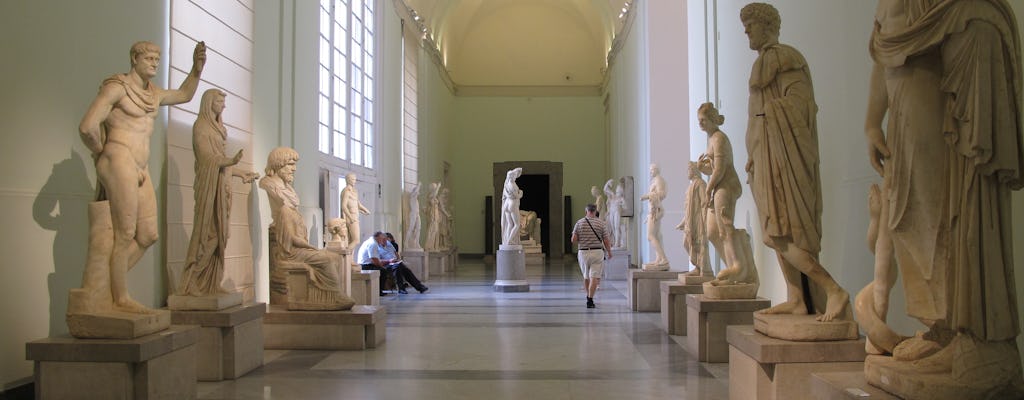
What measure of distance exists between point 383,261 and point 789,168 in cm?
1066

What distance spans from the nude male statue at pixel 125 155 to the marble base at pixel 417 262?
13274 mm

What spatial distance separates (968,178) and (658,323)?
7301 millimetres

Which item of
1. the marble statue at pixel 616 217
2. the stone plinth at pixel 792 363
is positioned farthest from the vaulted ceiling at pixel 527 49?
the stone plinth at pixel 792 363

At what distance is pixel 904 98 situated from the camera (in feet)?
10.2

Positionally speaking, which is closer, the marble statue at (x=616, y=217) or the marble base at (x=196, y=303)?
the marble base at (x=196, y=303)

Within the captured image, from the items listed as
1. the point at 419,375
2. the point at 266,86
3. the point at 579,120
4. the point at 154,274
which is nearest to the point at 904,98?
the point at 419,375

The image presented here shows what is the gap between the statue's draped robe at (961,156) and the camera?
2.85 m

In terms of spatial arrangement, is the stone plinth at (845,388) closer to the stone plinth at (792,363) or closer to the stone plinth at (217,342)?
the stone plinth at (792,363)

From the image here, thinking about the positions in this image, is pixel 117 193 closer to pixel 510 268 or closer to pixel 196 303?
pixel 196 303

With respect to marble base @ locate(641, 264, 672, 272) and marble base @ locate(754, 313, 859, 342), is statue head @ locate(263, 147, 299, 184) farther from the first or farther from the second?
marble base @ locate(641, 264, 672, 272)

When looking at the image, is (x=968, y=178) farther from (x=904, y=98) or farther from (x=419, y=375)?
(x=419, y=375)

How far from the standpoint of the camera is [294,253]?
330 inches

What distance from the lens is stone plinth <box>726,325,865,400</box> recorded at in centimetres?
449

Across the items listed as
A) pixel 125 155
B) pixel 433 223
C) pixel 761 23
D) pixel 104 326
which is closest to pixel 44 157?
pixel 125 155
